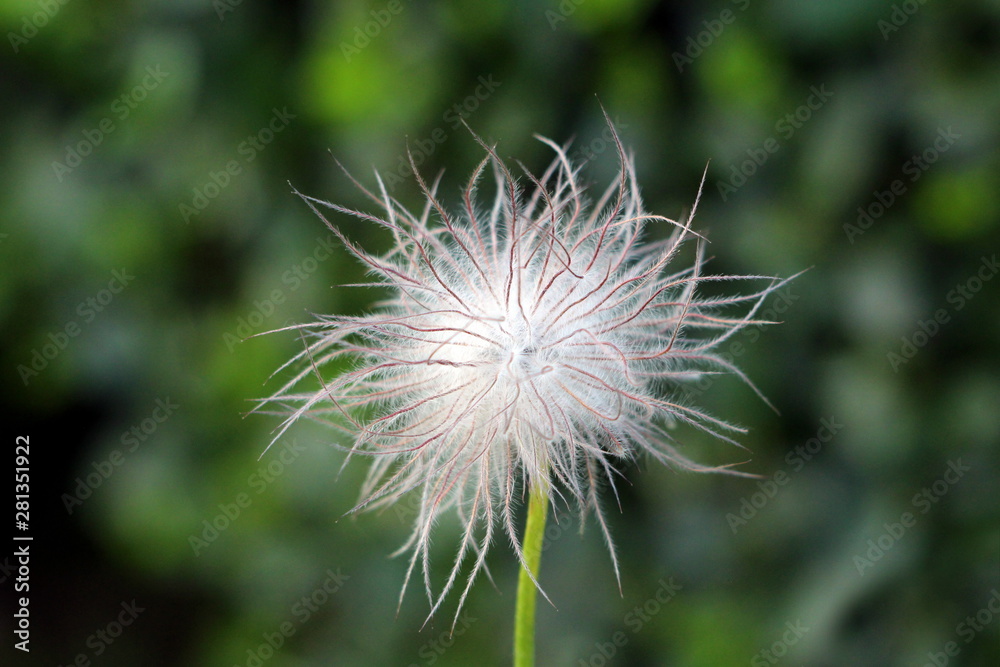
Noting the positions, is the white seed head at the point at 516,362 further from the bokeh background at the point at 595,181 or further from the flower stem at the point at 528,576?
the bokeh background at the point at 595,181

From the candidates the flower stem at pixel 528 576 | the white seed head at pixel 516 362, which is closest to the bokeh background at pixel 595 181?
the white seed head at pixel 516 362

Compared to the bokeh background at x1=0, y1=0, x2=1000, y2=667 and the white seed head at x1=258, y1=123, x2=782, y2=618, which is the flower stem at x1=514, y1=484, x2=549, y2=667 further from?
the bokeh background at x1=0, y1=0, x2=1000, y2=667

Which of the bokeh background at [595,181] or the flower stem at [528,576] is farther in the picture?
the bokeh background at [595,181]

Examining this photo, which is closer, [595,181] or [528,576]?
[528,576]

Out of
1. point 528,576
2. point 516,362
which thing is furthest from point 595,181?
point 528,576

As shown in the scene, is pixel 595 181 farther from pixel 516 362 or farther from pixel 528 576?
pixel 528 576

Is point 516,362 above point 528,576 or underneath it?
above

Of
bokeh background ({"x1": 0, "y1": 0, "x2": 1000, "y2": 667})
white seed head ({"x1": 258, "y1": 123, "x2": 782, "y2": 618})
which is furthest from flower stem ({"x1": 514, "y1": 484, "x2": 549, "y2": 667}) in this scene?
bokeh background ({"x1": 0, "y1": 0, "x2": 1000, "y2": 667})

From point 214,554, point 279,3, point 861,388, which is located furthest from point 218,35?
point 861,388
